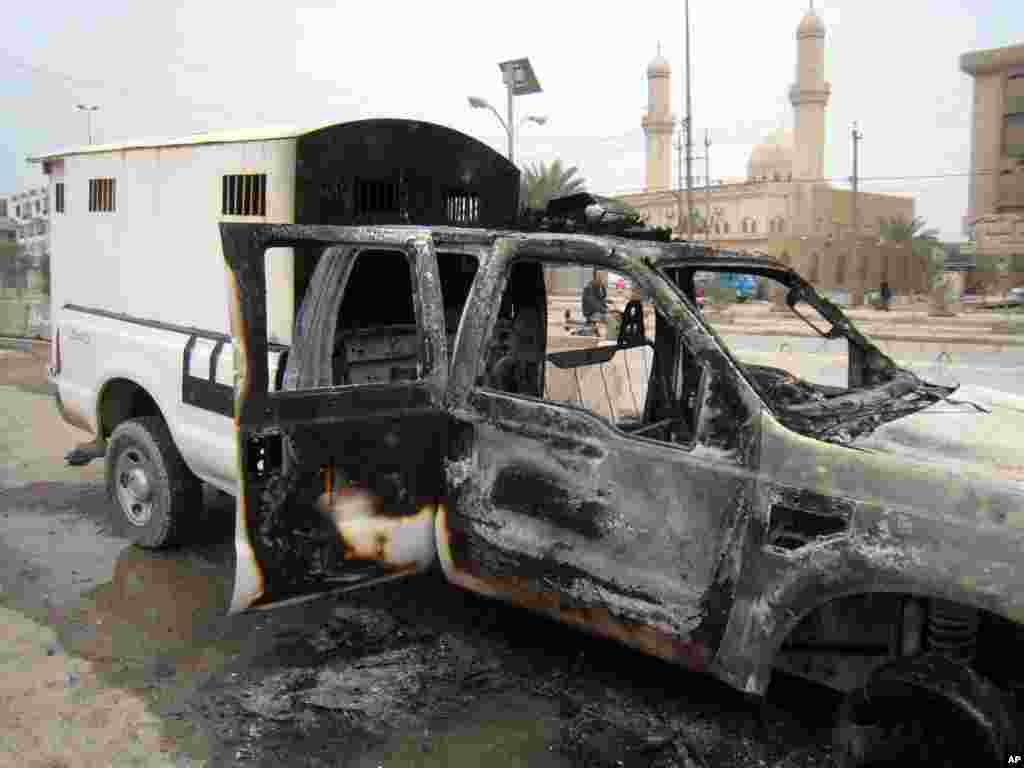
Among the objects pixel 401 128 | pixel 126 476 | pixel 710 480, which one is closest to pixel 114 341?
pixel 126 476

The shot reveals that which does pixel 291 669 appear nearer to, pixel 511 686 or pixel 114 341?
pixel 511 686

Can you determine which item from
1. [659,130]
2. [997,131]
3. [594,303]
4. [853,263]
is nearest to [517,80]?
[594,303]

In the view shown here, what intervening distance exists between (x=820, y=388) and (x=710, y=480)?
53.4 inches

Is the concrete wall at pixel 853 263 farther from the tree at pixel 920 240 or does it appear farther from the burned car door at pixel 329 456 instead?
the burned car door at pixel 329 456

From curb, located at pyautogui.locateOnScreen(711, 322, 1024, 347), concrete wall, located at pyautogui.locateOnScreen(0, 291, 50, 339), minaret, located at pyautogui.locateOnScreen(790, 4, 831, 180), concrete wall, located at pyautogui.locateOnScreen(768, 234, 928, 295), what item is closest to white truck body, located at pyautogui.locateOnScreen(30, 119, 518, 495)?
concrete wall, located at pyautogui.locateOnScreen(0, 291, 50, 339)

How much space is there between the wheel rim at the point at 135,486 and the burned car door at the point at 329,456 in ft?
6.22

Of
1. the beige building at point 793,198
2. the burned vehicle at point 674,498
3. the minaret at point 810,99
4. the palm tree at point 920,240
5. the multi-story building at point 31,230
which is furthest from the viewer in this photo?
the minaret at point 810,99

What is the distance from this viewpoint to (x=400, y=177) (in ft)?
18.4

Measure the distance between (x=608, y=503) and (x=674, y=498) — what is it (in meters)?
0.27

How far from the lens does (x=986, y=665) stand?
126 inches

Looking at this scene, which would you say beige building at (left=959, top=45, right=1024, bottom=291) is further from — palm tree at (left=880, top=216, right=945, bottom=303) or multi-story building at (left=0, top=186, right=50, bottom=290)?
multi-story building at (left=0, top=186, right=50, bottom=290)

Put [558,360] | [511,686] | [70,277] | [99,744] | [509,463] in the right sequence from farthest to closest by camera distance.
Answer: [70,277]
[558,360]
[511,686]
[509,463]
[99,744]

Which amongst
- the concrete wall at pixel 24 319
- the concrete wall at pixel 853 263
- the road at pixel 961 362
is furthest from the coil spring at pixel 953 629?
the concrete wall at pixel 853 263

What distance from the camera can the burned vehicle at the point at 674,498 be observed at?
2.84 meters
